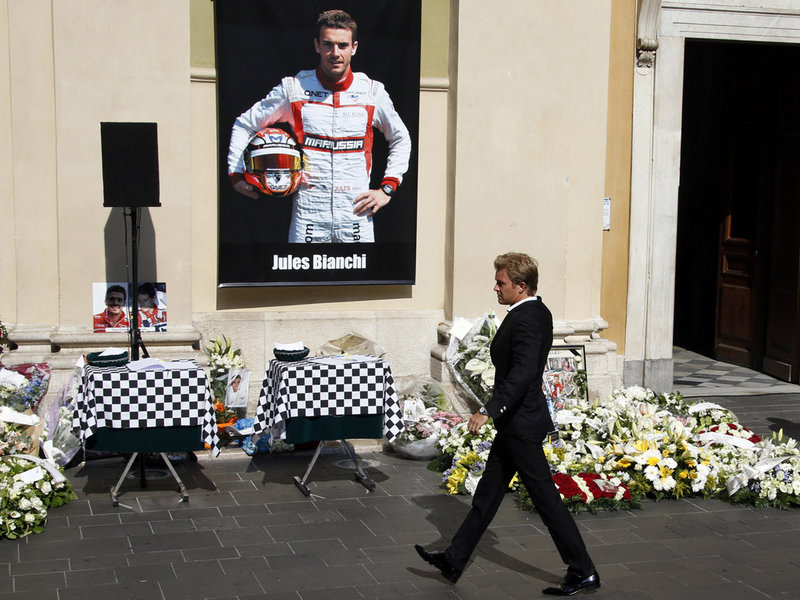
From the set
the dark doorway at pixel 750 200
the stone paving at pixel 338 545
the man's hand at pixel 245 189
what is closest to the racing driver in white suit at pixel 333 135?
the man's hand at pixel 245 189

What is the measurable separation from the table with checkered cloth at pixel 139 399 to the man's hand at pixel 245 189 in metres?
2.51

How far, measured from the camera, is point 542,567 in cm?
646

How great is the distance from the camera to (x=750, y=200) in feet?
42.8

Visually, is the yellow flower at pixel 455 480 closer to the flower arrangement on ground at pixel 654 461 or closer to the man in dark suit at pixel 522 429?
the flower arrangement on ground at pixel 654 461

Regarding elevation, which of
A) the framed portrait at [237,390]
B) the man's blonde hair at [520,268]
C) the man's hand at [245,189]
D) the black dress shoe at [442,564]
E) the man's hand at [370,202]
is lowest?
the black dress shoe at [442,564]

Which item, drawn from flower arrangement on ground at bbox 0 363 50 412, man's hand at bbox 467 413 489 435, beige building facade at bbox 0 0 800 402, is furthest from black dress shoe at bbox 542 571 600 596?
flower arrangement on ground at bbox 0 363 50 412

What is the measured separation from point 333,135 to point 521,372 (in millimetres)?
4610

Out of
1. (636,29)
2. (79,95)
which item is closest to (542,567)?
(79,95)

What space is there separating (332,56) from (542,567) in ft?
17.1

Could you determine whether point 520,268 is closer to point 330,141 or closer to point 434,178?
point 330,141

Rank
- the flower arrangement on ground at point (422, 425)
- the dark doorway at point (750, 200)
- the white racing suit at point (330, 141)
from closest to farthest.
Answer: the flower arrangement on ground at point (422, 425), the white racing suit at point (330, 141), the dark doorway at point (750, 200)

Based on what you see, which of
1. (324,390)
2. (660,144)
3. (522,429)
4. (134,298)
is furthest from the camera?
(660,144)

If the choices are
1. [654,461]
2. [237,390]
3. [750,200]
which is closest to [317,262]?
[237,390]

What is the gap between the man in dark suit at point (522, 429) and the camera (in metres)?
5.82
